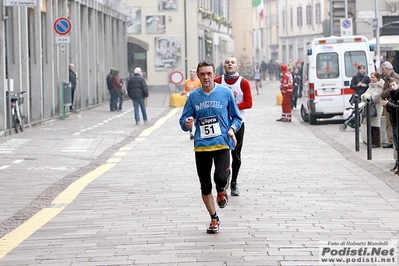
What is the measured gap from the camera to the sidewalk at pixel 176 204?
784 cm

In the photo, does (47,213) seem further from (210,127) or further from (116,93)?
(116,93)

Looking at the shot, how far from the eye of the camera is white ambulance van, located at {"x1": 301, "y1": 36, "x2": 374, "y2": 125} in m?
26.5

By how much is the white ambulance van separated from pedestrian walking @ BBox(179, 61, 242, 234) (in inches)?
702

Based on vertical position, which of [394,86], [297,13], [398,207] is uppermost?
[297,13]

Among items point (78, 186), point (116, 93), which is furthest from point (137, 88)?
point (78, 186)

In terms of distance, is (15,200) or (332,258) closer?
(332,258)

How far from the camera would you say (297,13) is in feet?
275

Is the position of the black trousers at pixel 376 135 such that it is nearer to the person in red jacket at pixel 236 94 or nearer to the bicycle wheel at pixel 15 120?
the person in red jacket at pixel 236 94

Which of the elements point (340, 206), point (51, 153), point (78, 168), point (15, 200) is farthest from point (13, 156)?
point (340, 206)

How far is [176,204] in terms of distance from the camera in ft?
35.2

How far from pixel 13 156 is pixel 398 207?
9045 mm

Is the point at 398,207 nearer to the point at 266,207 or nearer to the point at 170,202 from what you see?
the point at 266,207

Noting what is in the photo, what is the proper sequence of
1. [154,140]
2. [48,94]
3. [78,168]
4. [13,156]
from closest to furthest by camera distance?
[78,168], [13,156], [154,140], [48,94]

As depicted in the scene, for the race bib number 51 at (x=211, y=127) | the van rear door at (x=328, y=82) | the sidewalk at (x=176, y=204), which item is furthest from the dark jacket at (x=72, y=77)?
the race bib number 51 at (x=211, y=127)
